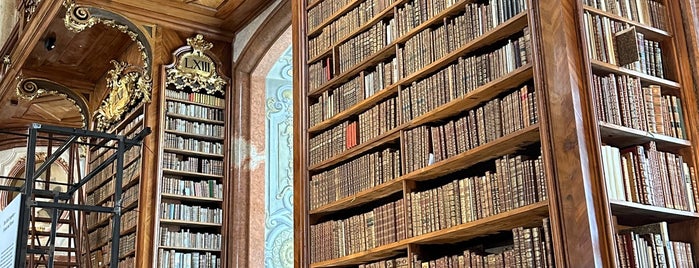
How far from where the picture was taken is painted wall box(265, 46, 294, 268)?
22.2 ft

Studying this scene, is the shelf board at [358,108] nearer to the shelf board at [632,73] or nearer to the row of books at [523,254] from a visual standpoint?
the row of books at [523,254]

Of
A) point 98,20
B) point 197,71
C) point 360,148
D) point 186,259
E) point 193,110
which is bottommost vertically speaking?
point 186,259

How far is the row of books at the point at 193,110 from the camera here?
22.3ft

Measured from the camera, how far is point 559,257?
2.80 m

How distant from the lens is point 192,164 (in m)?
6.75

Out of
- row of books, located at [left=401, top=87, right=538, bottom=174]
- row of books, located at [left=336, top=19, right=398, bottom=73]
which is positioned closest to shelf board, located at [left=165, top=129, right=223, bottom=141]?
row of books, located at [left=336, top=19, right=398, bottom=73]

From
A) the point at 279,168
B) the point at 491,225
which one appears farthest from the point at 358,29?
the point at 279,168

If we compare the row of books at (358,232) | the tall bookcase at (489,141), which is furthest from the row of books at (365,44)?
the row of books at (358,232)

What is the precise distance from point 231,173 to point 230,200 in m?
0.25

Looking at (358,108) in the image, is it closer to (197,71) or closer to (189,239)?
(189,239)

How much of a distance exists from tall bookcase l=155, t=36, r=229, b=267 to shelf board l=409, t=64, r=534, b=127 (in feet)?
11.1

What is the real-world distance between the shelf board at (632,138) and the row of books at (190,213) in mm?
4230

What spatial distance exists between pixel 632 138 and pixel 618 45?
1.24 ft

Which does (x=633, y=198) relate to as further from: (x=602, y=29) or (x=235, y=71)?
(x=235, y=71)
